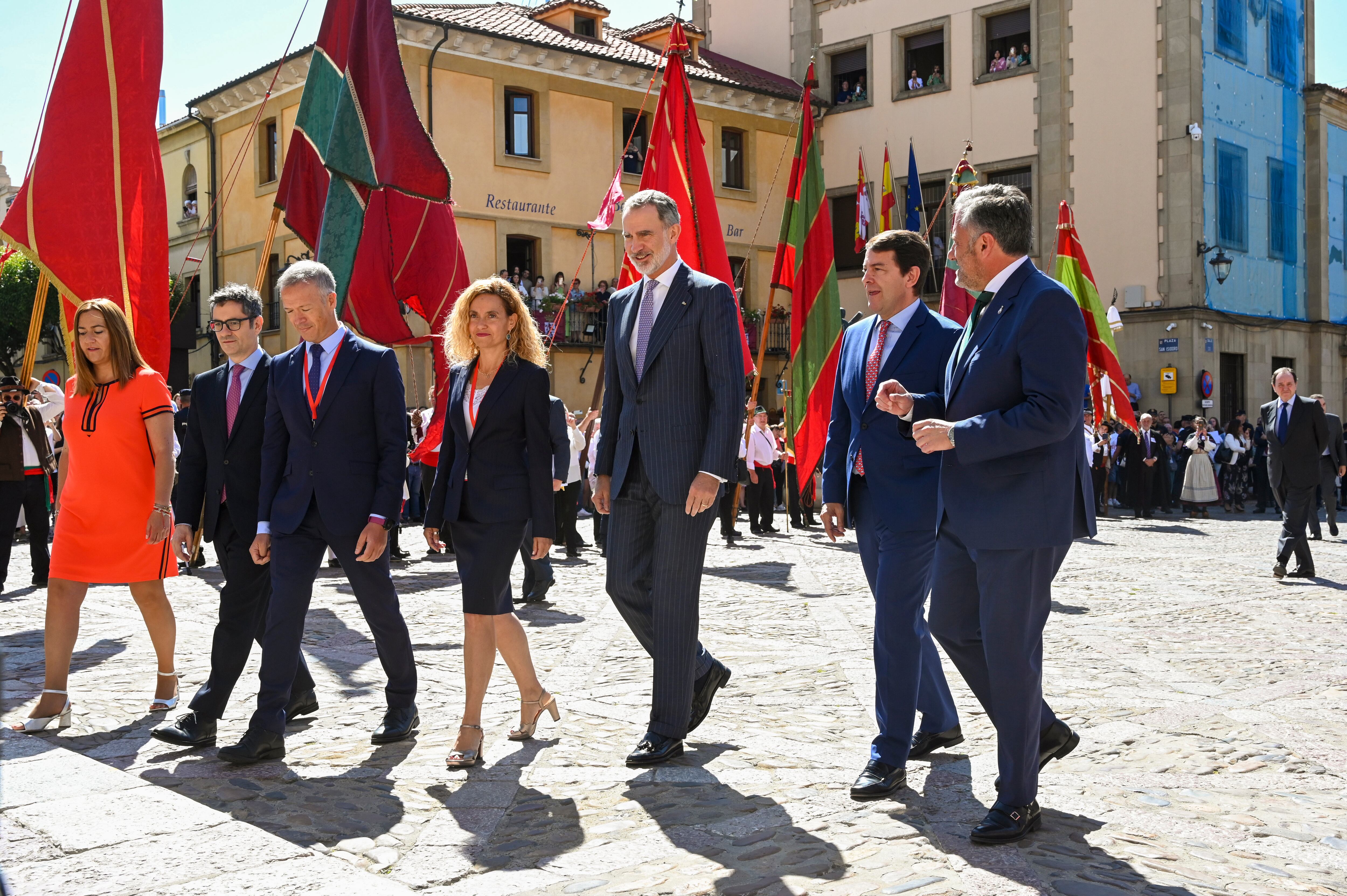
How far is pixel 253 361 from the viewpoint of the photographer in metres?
5.79

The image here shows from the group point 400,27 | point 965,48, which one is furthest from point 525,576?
point 965,48

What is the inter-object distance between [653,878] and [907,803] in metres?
1.10

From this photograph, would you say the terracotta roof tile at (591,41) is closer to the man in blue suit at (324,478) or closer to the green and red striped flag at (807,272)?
the green and red striped flag at (807,272)

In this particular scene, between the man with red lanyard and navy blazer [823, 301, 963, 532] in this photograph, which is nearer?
navy blazer [823, 301, 963, 532]

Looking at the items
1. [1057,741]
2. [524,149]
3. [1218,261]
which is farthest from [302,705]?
[1218,261]

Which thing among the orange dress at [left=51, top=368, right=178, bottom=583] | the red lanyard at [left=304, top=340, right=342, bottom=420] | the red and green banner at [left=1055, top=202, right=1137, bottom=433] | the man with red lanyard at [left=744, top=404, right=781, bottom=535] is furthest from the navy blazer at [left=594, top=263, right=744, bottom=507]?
the red and green banner at [left=1055, top=202, right=1137, bottom=433]

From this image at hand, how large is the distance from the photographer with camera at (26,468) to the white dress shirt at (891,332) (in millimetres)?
7768

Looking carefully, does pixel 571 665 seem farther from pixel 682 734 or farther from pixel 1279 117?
pixel 1279 117

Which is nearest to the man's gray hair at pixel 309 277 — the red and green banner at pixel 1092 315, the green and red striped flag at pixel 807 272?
the green and red striped flag at pixel 807 272

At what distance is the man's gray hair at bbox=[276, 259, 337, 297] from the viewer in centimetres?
530

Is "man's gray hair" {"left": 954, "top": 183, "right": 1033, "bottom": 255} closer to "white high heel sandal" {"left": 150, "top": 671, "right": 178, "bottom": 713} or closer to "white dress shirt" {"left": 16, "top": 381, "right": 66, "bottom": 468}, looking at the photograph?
"white high heel sandal" {"left": 150, "top": 671, "right": 178, "bottom": 713}

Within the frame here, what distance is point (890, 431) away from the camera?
482 cm

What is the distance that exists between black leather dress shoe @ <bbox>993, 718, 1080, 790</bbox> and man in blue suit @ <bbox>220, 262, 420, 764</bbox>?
8.22 ft

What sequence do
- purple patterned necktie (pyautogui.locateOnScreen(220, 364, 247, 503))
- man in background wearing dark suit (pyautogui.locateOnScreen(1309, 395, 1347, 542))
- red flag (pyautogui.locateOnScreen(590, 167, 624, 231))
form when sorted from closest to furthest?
purple patterned necktie (pyautogui.locateOnScreen(220, 364, 247, 503))
man in background wearing dark suit (pyautogui.locateOnScreen(1309, 395, 1347, 542))
red flag (pyautogui.locateOnScreen(590, 167, 624, 231))
